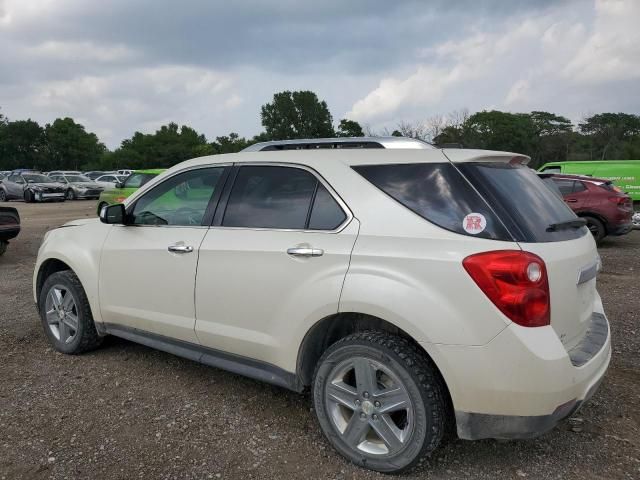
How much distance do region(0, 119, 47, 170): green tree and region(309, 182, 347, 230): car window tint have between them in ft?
287

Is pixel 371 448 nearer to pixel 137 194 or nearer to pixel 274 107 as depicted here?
pixel 137 194

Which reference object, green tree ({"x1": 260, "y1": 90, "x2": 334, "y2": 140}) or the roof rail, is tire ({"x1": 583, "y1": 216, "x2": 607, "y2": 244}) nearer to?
the roof rail

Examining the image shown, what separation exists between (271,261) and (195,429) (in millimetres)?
1167

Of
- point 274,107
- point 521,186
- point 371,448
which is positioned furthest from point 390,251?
point 274,107

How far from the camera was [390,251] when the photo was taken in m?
2.63

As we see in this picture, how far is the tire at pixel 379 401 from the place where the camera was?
8.38 feet

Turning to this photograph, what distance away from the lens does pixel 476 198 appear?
8.45 feet

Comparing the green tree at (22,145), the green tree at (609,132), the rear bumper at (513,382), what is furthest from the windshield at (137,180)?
the green tree at (22,145)

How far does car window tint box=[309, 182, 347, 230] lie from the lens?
289 centimetres

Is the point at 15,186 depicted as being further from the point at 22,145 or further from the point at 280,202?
the point at 22,145

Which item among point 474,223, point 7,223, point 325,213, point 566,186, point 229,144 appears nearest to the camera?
point 474,223

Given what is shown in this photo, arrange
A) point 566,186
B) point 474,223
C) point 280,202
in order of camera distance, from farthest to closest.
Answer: point 566,186 < point 280,202 < point 474,223

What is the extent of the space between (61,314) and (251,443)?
91.4 inches

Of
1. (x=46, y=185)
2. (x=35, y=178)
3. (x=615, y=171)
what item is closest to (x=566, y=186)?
(x=615, y=171)
